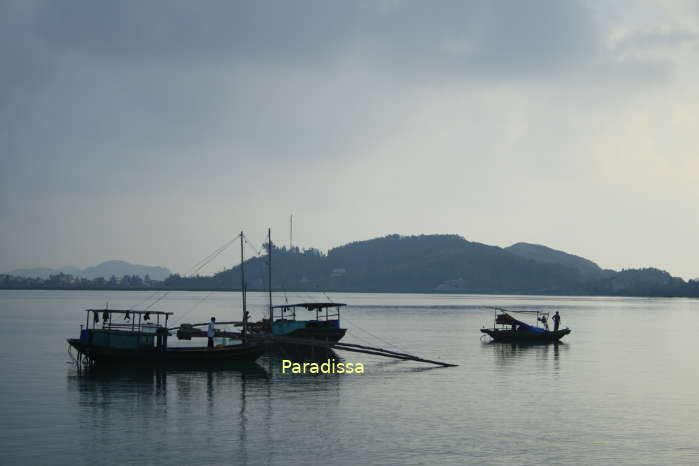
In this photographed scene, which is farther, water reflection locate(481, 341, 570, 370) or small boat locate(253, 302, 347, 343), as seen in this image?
small boat locate(253, 302, 347, 343)

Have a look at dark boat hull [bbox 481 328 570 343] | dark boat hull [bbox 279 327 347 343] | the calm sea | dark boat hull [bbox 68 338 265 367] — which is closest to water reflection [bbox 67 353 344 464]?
the calm sea

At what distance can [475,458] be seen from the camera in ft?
85.7

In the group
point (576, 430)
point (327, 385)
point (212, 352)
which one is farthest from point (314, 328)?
point (576, 430)

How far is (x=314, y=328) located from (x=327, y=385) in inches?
837

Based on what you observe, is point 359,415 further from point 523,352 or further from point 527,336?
point 527,336

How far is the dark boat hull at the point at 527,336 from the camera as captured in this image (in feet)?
267

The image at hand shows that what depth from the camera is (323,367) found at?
54.7 m

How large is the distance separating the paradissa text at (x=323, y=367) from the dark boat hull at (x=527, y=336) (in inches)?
1150

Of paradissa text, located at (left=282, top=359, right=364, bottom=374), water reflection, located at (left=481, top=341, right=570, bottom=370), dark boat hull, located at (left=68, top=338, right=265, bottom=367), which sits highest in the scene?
dark boat hull, located at (left=68, top=338, right=265, bottom=367)

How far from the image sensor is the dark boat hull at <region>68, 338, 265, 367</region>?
4969 cm

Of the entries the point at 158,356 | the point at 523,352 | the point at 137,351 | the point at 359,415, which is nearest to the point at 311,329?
the point at 158,356

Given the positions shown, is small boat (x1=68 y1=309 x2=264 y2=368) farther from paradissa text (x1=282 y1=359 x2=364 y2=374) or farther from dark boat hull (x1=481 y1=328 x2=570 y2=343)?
dark boat hull (x1=481 y1=328 x2=570 y2=343)

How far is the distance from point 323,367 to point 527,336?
35.9 m

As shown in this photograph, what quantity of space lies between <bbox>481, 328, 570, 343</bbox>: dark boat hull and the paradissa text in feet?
95.8
